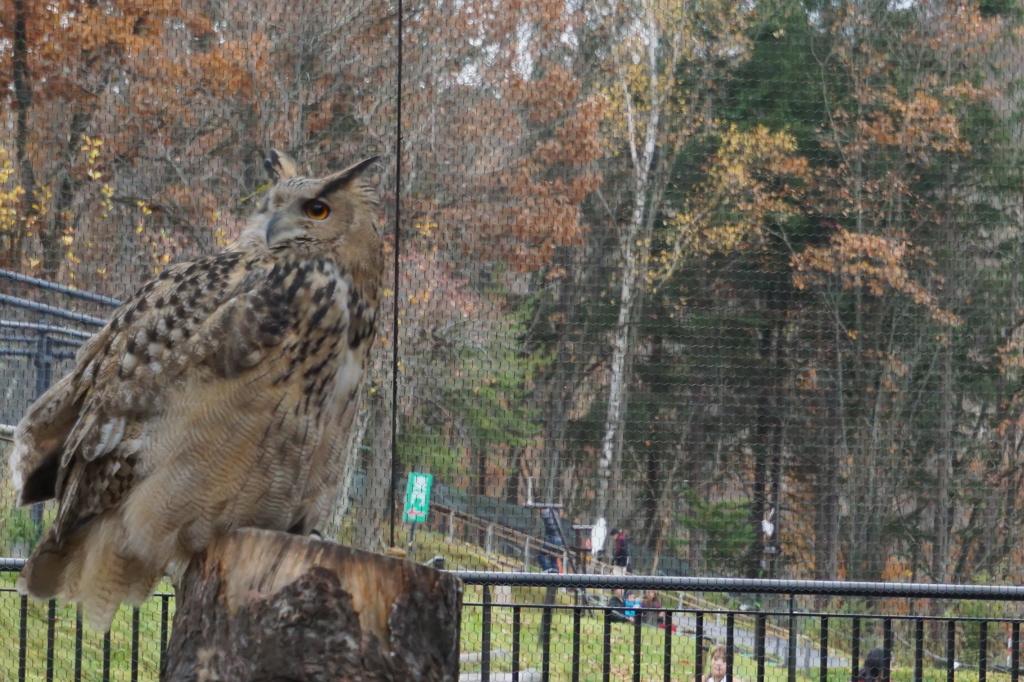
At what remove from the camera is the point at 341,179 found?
7.26 ft

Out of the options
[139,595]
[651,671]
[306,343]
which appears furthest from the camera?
[651,671]

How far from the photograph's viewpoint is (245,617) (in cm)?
186

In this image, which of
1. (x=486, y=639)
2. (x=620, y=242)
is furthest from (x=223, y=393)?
(x=620, y=242)

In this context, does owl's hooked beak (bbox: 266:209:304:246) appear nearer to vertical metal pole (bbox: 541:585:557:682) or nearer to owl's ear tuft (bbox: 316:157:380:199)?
owl's ear tuft (bbox: 316:157:380:199)

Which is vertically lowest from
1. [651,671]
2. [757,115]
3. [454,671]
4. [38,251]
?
[651,671]

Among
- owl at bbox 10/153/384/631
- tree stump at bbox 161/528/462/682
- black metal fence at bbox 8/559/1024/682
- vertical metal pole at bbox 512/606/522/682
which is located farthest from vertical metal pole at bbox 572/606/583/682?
tree stump at bbox 161/528/462/682

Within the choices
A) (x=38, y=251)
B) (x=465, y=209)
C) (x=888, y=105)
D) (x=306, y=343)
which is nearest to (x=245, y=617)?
(x=306, y=343)

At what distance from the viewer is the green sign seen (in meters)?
4.20

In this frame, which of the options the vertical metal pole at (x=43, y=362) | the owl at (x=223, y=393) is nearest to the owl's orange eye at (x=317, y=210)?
the owl at (x=223, y=393)

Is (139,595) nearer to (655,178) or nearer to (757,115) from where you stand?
(655,178)

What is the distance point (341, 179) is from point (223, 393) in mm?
494

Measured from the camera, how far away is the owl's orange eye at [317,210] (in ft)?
7.23

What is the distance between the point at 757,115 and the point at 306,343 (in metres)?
2.91

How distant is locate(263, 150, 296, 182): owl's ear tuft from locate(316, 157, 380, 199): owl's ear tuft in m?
0.16
